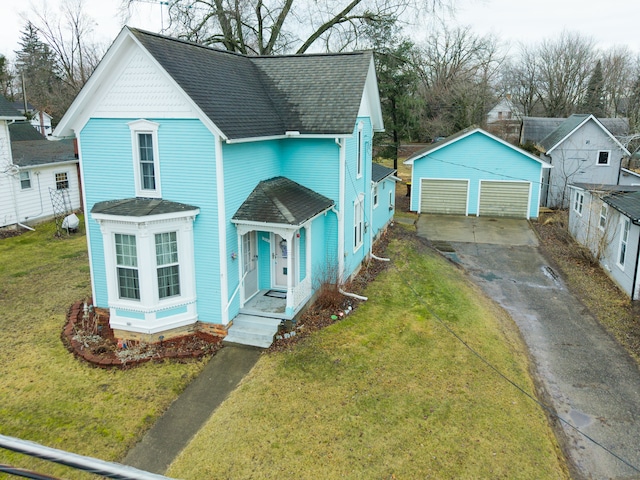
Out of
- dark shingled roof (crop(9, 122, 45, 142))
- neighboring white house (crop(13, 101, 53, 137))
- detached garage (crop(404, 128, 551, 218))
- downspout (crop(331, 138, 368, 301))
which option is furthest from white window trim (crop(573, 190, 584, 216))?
neighboring white house (crop(13, 101, 53, 137))

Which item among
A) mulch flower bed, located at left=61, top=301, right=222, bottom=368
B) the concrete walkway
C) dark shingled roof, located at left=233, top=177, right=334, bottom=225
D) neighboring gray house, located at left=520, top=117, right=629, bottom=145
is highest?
neighboring gray house, located at left=520, top=117, right=629, bottom=145

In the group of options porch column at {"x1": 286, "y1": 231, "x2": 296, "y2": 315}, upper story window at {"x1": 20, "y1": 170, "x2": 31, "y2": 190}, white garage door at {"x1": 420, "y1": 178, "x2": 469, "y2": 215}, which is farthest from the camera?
white garage door at {"x1": 420, "y1": 178, "x2": 469, "y2": 215}

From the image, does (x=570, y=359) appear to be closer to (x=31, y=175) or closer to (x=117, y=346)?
(x=117, y=346)

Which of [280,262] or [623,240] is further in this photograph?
[623,240]

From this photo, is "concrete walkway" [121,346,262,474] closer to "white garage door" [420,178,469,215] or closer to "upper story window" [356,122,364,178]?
"upper story window" [356,122,364,178]

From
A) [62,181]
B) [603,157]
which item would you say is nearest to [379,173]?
[62,181]

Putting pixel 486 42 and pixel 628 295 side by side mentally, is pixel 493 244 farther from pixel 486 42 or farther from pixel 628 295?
pixel 486 42

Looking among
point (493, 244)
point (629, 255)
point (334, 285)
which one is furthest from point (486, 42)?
point (334, 285)
